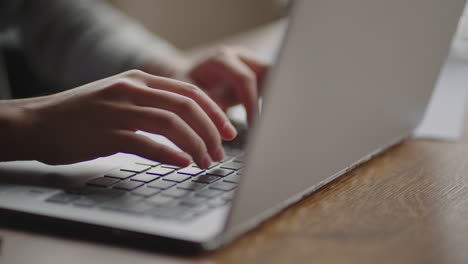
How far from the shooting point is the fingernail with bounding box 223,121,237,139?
1.53 feet

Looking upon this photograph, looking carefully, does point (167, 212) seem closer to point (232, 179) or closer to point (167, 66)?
point (232, 179)

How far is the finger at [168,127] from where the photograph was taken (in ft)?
1.38

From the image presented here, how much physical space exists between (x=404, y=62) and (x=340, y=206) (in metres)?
0.17

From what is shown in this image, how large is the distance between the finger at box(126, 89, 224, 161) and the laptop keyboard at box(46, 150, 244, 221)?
0.03m

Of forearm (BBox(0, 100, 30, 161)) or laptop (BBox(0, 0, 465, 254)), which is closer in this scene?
laptop (BBox(0, 0, 465, 254))

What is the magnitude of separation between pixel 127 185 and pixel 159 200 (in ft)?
0.18

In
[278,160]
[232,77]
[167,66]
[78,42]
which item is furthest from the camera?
[78,42]

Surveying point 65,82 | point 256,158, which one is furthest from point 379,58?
point 65,82

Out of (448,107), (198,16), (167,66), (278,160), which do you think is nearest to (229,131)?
(278,160)

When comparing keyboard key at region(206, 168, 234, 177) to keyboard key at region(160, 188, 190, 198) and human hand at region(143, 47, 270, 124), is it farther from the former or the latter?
human hand at region(143, 47, 270, 124)

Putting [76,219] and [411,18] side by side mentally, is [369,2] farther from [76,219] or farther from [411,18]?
[76,219]

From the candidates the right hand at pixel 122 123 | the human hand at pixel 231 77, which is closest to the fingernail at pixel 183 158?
the right hand at pixel 122 123

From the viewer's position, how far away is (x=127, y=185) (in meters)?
0.42

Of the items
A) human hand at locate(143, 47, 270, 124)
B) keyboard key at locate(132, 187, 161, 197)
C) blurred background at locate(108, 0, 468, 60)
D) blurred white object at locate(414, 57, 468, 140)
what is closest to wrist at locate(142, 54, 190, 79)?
human hand at locate(143, 47, 270, 124)
